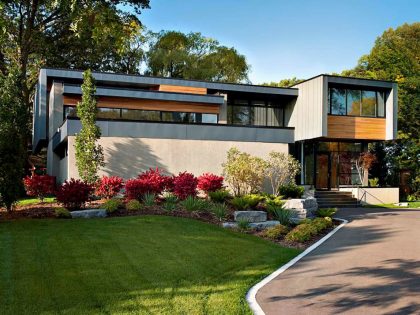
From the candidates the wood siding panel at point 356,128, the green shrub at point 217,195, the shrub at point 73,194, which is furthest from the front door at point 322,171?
the shrub at point 73,194

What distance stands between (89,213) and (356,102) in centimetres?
1668

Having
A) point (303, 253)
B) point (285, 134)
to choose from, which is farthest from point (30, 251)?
point (285, 134)

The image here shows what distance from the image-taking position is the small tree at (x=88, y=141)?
16.2 meters

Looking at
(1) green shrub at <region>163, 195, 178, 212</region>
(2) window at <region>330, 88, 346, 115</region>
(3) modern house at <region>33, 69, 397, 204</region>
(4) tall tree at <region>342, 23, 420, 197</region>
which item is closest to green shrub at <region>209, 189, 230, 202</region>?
(1) green shrub at <region>163, 195, 178, 212</region>

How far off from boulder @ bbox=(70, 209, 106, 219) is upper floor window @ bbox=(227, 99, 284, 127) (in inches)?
558

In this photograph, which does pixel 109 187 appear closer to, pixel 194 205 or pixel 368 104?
pixel 194 205

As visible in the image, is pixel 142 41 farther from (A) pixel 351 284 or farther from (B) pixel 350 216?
(A) pixel 351 284

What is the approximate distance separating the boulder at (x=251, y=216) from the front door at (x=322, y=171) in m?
11.5

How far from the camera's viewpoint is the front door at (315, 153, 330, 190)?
24.4 meters

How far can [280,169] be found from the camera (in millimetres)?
19344

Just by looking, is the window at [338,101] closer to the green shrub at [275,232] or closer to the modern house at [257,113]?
the modern house at [257,113]

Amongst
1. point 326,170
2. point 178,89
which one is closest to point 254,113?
point 178,89

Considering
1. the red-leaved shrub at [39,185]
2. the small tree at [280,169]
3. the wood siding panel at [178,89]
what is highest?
the wood siding panel at [178,89]

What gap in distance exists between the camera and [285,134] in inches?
829
